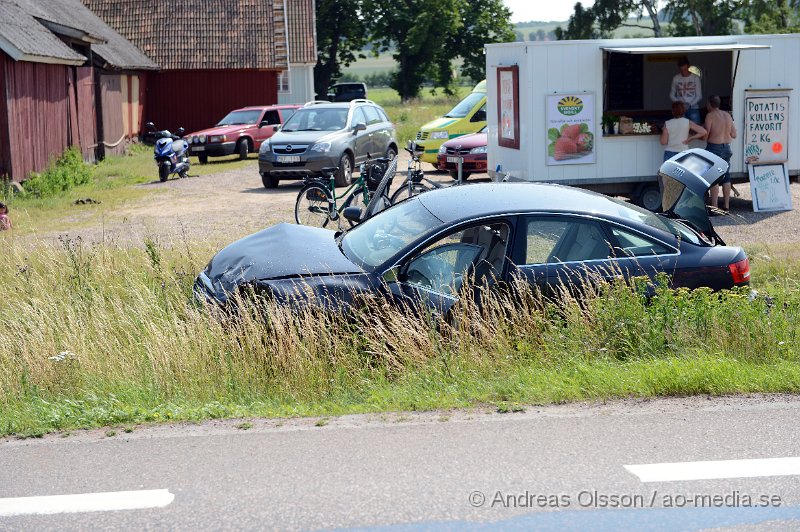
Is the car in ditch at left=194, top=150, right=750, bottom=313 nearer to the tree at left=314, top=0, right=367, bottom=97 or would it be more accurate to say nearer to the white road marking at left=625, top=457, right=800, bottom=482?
the white road marking at left=625, top=457, right=800, bottom=482

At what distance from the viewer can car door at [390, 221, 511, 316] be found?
7672 millimetres

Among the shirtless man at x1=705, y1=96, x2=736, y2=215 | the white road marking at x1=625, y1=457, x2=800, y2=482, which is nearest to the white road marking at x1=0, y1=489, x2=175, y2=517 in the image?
the white road marking at x1=625, y1=457, x2=800, y2=482

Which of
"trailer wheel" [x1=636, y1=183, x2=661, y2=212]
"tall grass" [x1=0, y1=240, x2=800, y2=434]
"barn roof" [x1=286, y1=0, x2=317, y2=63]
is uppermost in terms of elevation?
"barn roof" [x1=286, y1=0, x2=317, y2=63]

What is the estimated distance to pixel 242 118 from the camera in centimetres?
3117

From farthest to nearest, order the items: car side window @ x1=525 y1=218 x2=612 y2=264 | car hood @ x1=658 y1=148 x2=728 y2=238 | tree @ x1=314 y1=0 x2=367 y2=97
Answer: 1. tree @ x1=314 y1=0 x2=367 y2=97
2. car hood @ x1=658 y1=148 x2=728 y2=238
3. car side window @ x1=525 y1=218 x2=612 y2=264

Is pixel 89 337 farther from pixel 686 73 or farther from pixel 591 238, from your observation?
pixel 686 73

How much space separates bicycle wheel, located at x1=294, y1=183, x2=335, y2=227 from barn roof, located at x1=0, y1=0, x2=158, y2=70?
8.75 meters

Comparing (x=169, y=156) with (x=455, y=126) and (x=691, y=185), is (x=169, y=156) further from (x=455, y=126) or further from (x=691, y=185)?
(x=691, y=185)

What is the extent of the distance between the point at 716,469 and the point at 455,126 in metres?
18.6

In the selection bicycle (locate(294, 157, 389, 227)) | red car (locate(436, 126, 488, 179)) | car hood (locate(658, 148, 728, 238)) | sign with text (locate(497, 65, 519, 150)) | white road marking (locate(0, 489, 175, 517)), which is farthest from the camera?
red car (locate(436, 126, 488, 179))

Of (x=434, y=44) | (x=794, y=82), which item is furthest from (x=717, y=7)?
(x=794, y=82)

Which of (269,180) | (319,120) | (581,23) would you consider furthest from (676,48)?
(581,23)

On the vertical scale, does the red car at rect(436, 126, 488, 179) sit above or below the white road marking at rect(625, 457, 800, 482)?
above

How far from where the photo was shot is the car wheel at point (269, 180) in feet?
73.0
